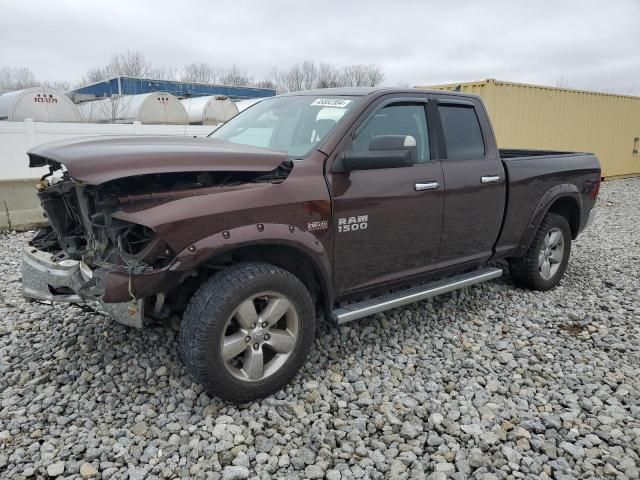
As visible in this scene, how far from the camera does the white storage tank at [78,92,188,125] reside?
15.6 m

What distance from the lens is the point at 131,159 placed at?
2500mm

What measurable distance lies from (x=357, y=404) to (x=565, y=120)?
46.2 ft

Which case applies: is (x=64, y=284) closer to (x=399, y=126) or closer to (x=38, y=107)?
(x=399, y=126)

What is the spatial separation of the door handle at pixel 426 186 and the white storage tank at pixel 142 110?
544 inches

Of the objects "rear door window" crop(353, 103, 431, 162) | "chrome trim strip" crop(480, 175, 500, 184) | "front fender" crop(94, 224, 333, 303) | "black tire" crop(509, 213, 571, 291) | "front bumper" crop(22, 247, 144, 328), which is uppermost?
"rear door window" crop(353, 103, 431, 162)

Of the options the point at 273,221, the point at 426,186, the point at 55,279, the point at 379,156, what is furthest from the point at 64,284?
the point at 426,186

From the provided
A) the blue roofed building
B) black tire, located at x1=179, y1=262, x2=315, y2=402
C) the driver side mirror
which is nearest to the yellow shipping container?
the driver side mirror

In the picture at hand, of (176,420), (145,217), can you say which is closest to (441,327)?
(176,420)

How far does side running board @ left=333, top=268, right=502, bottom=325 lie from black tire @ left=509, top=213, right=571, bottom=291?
0.59 metres

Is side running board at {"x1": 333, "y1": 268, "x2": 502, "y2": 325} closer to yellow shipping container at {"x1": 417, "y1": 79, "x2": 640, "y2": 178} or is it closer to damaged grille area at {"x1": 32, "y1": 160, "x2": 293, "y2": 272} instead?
damaged grille area at {"x1": 32, "y1": 160, "x2": 293, "y2": 272}

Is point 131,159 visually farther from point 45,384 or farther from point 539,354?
point 539,354

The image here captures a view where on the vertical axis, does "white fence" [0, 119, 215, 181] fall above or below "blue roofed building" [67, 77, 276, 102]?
below

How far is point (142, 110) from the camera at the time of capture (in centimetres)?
1550

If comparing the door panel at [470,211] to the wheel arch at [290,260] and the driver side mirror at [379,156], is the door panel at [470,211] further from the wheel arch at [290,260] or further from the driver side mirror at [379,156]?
the wheel arch at [290,260]
